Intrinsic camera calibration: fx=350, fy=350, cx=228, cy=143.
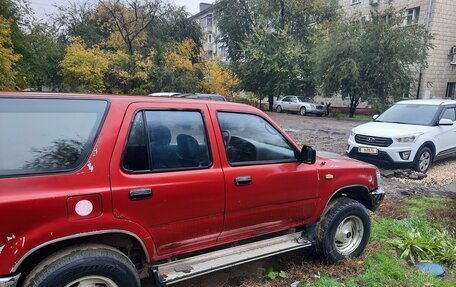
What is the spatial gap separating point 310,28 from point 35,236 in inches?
1282

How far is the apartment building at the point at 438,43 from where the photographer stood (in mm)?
27047

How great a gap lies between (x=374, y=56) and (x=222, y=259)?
22.0 m

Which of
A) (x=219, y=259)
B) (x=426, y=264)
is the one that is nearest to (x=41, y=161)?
(x=219, y=259)

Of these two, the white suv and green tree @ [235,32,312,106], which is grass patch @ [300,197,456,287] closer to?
the white suv

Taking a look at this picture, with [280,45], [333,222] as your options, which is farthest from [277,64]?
[333,222]

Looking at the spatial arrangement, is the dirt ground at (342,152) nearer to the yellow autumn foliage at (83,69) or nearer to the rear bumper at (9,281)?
the rear bumper at (9,281)

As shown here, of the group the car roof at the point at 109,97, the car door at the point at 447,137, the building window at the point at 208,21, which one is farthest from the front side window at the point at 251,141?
the building window at the point at 208,21

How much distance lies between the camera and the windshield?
354 inches

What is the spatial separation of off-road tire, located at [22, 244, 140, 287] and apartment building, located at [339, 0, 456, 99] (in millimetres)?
28748

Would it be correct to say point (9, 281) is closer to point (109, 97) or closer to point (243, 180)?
point (109, 97)

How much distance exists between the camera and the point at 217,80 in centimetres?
3547

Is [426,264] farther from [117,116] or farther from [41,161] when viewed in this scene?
[41,161]

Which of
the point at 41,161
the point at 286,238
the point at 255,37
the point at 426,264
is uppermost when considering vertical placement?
the point at 255,37

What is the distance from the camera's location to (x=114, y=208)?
247cm
